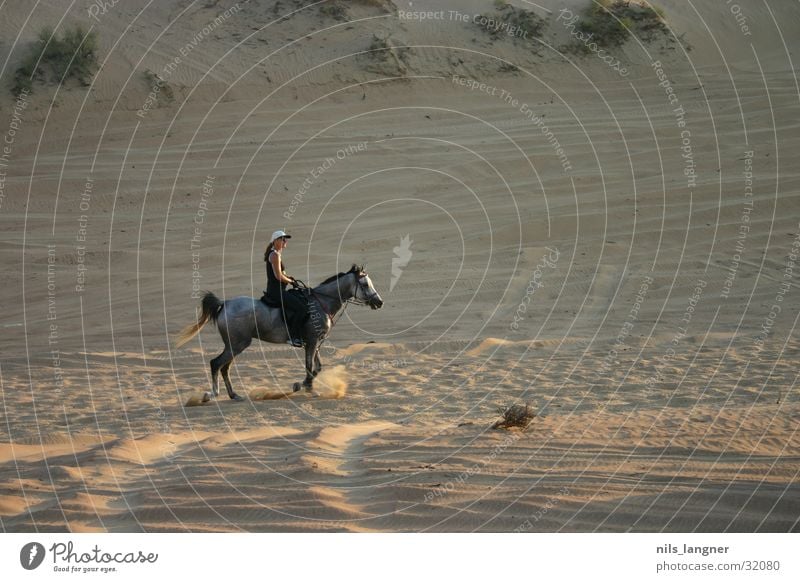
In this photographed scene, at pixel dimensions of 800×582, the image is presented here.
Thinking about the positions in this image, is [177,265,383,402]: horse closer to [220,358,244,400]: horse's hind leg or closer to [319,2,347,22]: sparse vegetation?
[220,358,244,400]: horse's hind leg

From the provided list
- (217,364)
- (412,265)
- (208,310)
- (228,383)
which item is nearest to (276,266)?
(208,310)

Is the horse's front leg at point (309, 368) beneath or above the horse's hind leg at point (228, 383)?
above

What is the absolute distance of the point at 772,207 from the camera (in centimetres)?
2672

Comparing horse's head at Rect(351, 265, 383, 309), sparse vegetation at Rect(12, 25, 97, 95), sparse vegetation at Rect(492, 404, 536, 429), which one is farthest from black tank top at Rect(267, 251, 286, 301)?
sparse vegetation at Rect(12, 25, 97, 95)

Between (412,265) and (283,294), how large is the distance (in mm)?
8997

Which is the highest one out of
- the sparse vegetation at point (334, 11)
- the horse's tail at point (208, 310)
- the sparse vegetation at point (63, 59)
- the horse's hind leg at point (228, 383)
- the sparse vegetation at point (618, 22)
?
the sparse vegetation at point (618, 22)

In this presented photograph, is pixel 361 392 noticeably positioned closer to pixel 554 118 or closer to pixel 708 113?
pixel 554 118

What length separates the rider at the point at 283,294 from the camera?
1570 cm

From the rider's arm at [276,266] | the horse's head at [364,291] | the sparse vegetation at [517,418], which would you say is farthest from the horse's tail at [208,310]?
the sparse vegetation at [517,418]

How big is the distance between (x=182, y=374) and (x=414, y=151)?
14348 mm

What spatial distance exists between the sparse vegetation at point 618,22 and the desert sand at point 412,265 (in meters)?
0.38

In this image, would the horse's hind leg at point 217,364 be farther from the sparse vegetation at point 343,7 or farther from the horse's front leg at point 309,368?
the sparse vegetation at point 343,7

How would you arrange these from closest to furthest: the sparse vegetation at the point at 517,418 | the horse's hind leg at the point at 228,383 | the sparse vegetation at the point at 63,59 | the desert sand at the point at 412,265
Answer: the desert sand at the point at 412,265
the sparse vegetation at the point at 517,418
the horse's hind leg at the point at 228,383
the sparse vegetation at the point at 63,59

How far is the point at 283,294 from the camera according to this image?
16.0 m
